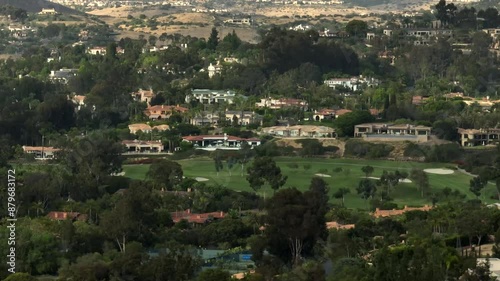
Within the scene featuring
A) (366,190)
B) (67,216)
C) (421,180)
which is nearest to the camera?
(67,216)

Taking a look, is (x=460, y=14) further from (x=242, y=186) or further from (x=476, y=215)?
(x=476, y=215)

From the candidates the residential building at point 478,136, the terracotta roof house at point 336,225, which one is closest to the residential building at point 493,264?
the terracotta roof house at point 336,225

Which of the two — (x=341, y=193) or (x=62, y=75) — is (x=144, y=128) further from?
(x=62, y=75)

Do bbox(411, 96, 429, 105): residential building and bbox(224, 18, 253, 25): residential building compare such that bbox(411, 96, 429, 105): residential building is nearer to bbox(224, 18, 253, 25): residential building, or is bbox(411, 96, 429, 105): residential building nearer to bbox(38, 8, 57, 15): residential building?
bbox(224, 18, 253, 25): residential building

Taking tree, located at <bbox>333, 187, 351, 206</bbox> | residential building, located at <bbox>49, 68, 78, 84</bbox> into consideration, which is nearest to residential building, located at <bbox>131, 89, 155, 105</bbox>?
residential building, located at <bbox>49, 68, 78, 84</bbox>

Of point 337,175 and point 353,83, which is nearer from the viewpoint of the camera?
point 337,175

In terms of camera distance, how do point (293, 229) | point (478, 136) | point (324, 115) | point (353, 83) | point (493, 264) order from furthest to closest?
point (353, 83) < point (324, 115) < point (478, 136) < point (293, 229) < point (493, 264)

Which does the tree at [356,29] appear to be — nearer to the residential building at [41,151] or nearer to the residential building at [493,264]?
the residential building at [41,151]

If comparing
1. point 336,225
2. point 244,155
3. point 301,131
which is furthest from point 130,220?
point 301,131
